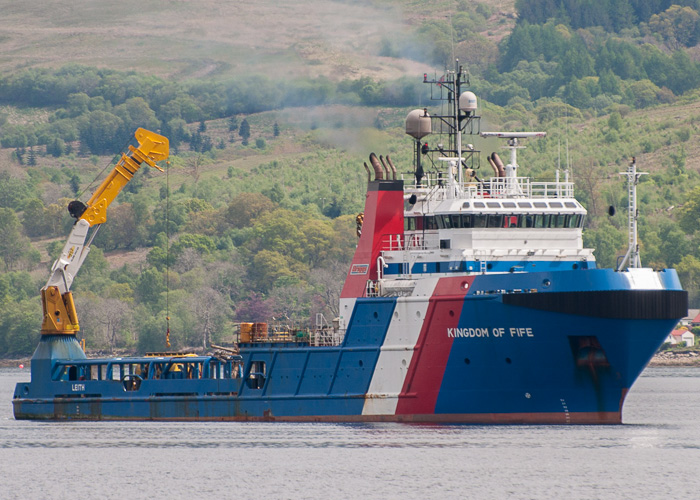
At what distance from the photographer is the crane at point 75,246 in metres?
66.6

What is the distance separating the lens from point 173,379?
6538 cm

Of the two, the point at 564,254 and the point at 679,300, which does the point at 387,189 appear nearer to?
the point at 564,254

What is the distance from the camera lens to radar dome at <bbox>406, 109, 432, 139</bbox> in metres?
61.6

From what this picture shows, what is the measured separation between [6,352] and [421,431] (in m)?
119

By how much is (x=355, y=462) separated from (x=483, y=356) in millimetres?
7287

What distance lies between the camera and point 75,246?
67.1 metres

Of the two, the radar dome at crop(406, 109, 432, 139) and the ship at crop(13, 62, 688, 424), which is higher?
the radar dome at crop(406, 109, 432, 139)

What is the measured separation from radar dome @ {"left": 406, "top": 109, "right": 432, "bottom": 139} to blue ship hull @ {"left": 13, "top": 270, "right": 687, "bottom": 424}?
7.61 m

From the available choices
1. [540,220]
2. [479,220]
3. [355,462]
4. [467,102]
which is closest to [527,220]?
[540,220]

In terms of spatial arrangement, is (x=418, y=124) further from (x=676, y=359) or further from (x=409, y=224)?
(x=676, y=359)

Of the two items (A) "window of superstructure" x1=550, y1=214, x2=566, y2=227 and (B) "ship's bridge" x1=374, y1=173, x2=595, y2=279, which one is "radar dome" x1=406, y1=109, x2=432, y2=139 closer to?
(B) "ship's bridge" x1=374, y1=173, x2=595, y2=279

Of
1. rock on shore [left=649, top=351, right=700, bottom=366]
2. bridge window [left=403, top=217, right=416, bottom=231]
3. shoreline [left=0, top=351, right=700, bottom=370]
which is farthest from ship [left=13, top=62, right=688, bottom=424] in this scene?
rock on shore [left=649, top=351, right=700, bottom=366]

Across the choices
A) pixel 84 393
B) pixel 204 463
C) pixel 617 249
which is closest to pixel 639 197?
pixel 617 249

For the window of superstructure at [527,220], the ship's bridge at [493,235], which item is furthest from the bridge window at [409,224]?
the window of superstructure at [527,220]
